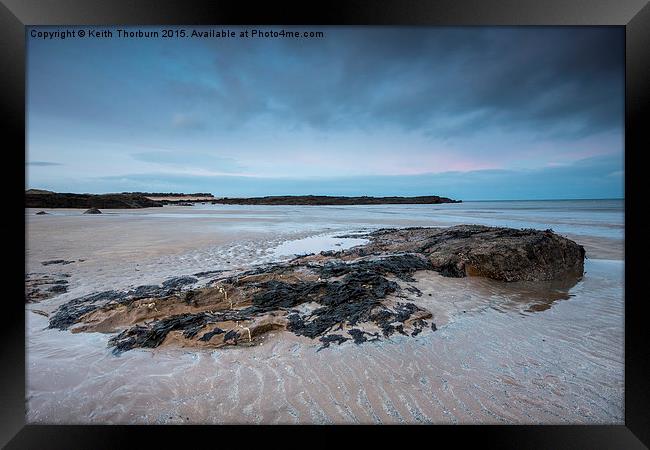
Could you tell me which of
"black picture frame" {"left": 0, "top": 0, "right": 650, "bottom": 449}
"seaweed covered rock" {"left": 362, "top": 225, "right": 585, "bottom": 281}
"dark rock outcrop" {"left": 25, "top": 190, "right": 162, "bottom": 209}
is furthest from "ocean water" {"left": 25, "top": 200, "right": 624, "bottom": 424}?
"dark rock outcrop" {"left": 25, "top": 190, "right": 162, "bottom": 209}

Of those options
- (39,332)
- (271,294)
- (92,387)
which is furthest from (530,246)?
(39,332)

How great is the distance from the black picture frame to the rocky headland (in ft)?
2.70

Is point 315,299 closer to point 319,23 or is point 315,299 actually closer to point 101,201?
point 319,23

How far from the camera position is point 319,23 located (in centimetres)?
189

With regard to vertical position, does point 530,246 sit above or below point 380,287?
above

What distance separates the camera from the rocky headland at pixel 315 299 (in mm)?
2789

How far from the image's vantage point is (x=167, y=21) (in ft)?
6.23

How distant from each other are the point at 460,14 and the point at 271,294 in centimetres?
343

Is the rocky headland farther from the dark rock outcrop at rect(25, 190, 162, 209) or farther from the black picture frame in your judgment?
the dark rock outcrop at rect(25, 190, 162, 209)

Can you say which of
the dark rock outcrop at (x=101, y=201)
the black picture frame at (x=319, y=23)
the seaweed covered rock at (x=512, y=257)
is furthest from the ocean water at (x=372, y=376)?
the dark rock outcrop at (x=101, y=201)

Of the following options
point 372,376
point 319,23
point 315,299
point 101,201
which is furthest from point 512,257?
point 101,201

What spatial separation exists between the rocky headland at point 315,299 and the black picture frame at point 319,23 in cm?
82

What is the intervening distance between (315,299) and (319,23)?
295 centimetres
